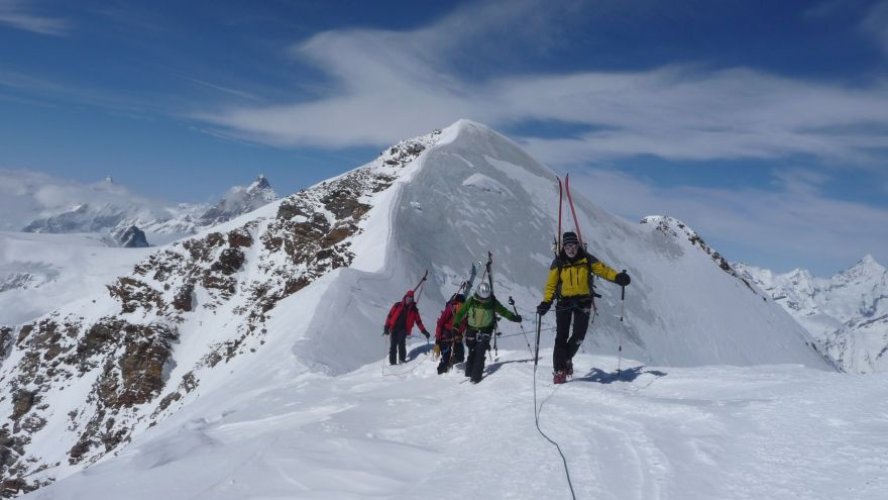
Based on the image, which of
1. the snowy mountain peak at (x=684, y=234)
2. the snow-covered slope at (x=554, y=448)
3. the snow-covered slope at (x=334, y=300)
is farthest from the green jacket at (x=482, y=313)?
the snowy mountain peak at (x=684, y=234)

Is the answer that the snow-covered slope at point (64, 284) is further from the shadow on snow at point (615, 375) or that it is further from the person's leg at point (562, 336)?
the person's leg at point (562, 336)

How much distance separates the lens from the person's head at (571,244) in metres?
11.3

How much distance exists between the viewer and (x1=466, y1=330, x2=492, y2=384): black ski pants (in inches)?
498

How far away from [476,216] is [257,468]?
3531cm

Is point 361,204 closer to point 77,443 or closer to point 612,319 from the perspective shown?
point 612,319

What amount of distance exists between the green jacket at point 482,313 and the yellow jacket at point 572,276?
176 centimetres

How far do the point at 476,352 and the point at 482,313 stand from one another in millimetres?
937

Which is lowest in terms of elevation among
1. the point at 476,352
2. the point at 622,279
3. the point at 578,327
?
the point at 476,352

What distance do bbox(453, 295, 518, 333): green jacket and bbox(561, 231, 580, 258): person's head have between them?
2.23 meters

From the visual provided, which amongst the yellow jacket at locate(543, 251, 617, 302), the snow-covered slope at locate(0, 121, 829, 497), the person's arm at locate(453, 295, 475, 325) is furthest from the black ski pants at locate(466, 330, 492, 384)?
the snow-covered slope at locate(0, 121, 829, 497)

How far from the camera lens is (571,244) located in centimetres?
1138

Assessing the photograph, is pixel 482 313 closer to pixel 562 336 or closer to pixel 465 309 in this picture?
pixel 465 309

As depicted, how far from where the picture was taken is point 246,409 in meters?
12.6

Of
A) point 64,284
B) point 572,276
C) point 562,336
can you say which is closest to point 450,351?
point 562,336
